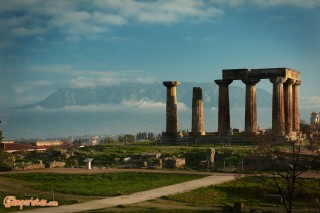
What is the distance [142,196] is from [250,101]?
36.6m

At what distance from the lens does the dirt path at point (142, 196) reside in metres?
31.6

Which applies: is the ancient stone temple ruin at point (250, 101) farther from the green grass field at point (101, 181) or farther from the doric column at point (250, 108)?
the green grass field at point (101, 181)

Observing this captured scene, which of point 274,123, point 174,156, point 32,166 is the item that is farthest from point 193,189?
point 274,123

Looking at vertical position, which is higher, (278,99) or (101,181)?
(278,99)

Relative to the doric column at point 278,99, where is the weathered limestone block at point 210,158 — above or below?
below

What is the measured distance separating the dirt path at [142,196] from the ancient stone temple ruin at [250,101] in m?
22.7

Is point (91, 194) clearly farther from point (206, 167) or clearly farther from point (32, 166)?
point (32, 166)

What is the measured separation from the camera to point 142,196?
35188mm

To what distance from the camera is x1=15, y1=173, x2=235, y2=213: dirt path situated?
31.6 meters

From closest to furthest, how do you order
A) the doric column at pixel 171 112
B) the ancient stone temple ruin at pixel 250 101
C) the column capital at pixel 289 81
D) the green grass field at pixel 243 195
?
the green grass field at pixel 243 195 < the ancient stone temple ruin at pixel 250 101 < the column capital at pixel 289 81 < the doric column at pixel 171 112

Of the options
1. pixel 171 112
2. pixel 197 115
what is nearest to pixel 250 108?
pixel 197 115

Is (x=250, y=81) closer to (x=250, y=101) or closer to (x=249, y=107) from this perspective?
(x=250, y=101)

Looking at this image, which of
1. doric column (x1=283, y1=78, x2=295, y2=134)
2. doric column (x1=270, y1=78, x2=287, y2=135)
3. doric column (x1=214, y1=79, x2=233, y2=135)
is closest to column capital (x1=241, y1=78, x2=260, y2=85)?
doric column (x1=270, y1=78, x2=287, y2=135)

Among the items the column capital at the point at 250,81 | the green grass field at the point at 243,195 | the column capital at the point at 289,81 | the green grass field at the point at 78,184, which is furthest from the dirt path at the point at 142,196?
the column capital at the point at 289,81
